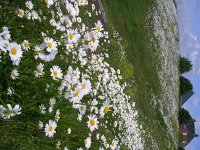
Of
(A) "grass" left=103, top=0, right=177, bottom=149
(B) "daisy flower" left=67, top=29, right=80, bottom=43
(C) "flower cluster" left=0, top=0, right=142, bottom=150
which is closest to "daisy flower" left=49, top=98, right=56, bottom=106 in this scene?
(C) "flower cluster" left=0, top=0, right=142, bottom=150

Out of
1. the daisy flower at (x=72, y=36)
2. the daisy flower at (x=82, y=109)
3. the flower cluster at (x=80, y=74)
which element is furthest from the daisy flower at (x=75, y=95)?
the daisy flower at (x=72, y=36)

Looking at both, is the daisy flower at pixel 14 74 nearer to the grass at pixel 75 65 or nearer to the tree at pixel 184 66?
the grass at pixel 75 65

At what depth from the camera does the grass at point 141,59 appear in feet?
75.6

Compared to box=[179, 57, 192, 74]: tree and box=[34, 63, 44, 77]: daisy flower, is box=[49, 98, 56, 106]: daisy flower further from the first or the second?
box=[179, 57, 192, 74]: tree

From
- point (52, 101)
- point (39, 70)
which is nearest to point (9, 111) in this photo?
point (39, 70)

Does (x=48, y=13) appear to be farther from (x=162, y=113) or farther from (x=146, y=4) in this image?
(x=146, y=4)

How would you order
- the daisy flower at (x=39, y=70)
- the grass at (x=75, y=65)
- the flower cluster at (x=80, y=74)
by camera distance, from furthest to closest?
1. the grass at (x=75, y=65)
2. the daisy flower at (x=39, y=70)
3. the flower cluster at (x=80, y=74)

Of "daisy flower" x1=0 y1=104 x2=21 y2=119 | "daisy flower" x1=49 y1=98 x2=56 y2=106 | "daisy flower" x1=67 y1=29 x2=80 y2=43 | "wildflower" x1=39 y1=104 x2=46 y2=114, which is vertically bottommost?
"daisy flower" x1=0 y1=104 x2=21 y2=119

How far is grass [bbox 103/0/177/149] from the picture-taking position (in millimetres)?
23047

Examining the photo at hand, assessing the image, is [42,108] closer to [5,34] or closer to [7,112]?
[7,112]

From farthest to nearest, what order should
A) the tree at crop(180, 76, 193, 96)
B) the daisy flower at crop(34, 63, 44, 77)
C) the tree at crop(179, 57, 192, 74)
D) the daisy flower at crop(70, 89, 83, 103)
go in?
the tree at crop(179, 57, 192, 74)
the tree at crop(180, 76, 193, 96)
the daisy flower at crop(34, 63, 44, 77)
the daisy flower at crop(70, 89, 83, 103)

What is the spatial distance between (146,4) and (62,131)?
85.1ft

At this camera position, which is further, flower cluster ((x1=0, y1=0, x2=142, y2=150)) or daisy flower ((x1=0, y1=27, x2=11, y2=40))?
flower cluster ((x1=0, y1=0, x2=142, y2=150))

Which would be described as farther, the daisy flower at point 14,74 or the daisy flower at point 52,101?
the daisy flower at point 52,101
